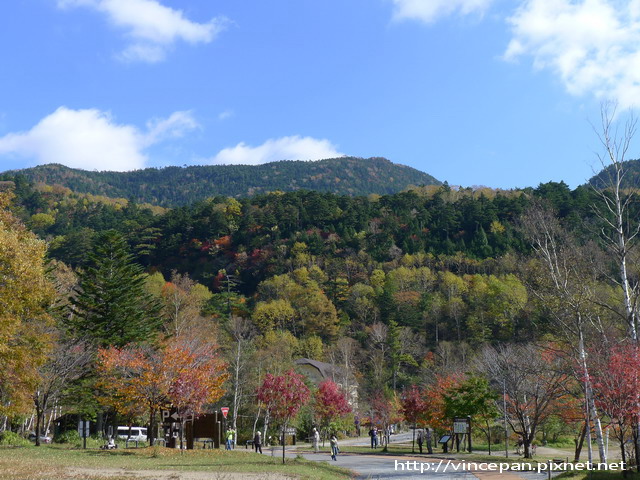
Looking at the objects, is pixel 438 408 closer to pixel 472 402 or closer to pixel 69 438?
pixel 472 402

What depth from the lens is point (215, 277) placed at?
103188 millimetres

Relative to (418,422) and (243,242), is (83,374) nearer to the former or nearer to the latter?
(418,422)

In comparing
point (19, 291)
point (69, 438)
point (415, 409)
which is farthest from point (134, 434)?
point (19, 291)

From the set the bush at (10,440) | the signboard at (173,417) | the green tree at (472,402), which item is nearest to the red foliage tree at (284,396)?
the signboard at (173,417)

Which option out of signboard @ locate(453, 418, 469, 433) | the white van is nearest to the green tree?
signboard @ locate(453, 418, 469, 433)

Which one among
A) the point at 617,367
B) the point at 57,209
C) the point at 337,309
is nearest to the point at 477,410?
the point at 617,367

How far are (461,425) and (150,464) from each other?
15906 millimetres

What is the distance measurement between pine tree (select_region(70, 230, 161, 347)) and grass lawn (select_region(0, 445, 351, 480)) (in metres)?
14.5

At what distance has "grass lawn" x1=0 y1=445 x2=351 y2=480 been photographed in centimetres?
1580

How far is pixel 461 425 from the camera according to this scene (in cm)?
2934

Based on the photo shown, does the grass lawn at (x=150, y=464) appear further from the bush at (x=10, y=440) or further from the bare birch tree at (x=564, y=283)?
the bare birch tree at (x=564, y=283)

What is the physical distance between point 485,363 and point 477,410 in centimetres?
1173

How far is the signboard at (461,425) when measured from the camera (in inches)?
1153

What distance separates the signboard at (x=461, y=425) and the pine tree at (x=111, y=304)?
22389mm
